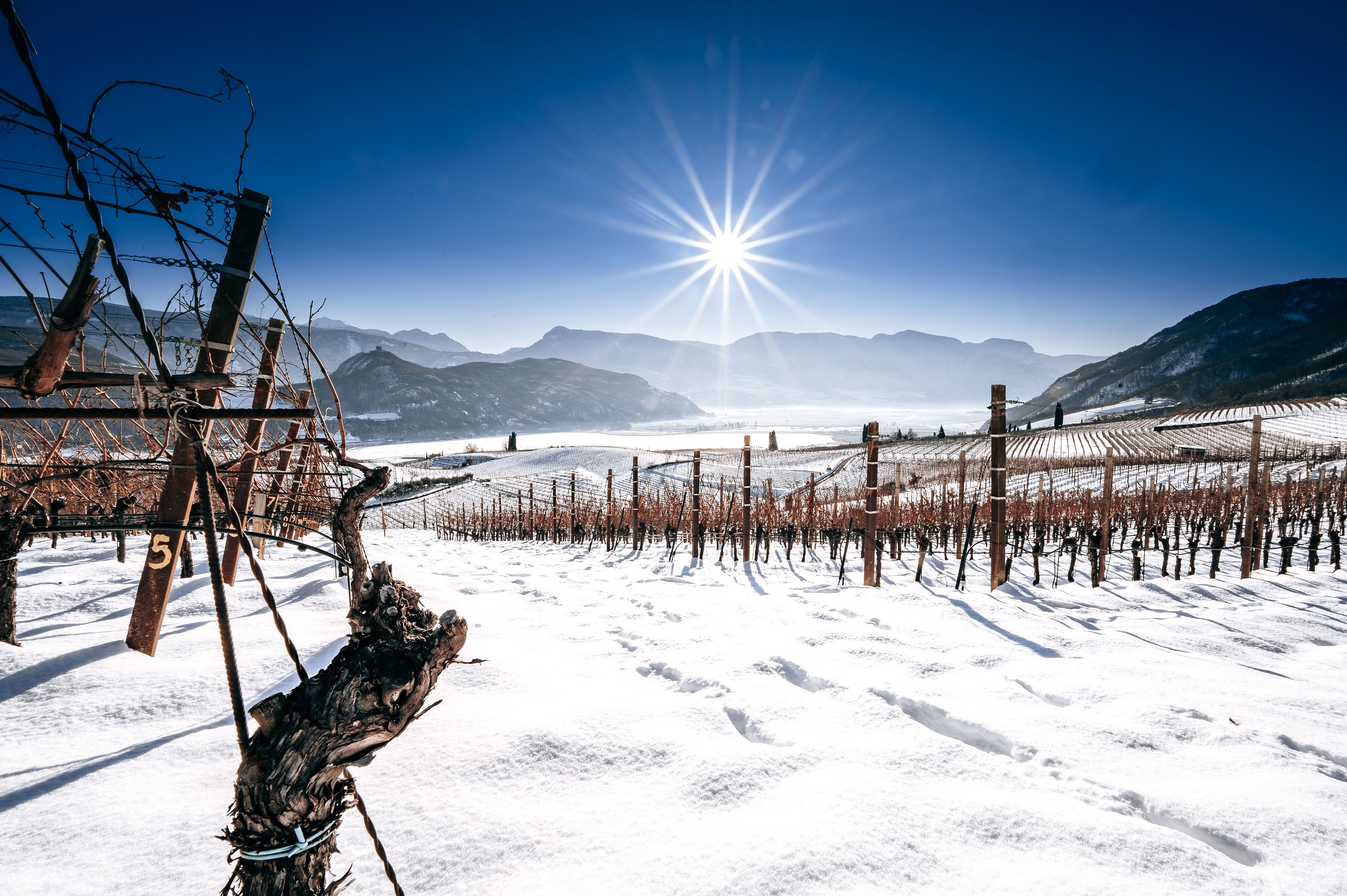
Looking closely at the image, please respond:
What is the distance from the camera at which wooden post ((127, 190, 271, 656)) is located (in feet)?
6.74

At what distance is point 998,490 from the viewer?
4.70 m

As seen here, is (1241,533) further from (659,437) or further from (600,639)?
(659,437)

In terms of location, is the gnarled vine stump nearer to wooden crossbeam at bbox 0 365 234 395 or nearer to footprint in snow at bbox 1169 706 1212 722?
wooden crossbeam at bbox 0 365 234 395

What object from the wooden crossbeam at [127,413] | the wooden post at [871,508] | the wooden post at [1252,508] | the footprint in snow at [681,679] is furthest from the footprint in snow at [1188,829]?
the wooden post at [1252,508]

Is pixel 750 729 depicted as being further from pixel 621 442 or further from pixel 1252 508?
pixel 621 442

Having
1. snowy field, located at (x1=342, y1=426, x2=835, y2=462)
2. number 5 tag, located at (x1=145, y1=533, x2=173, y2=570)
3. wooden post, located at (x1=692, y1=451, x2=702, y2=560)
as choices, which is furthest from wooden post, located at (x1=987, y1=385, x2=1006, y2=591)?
snowy field, located at (x1=342, y1=426, x2=835, y2=462)

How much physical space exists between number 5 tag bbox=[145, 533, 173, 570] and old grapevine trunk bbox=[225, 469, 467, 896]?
1768 millimetres

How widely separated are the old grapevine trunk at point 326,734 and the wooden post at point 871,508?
4.31 meters

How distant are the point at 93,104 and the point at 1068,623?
4.82 metres

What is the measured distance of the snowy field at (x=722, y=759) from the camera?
4.05 ft

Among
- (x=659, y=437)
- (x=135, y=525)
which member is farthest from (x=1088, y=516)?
(x=659, y=437)

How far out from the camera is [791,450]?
2867cm

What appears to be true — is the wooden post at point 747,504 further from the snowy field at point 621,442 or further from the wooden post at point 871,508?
the snowy field at point 621,442

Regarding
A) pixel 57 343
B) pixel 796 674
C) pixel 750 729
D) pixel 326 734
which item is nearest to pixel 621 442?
pixel 796 674
